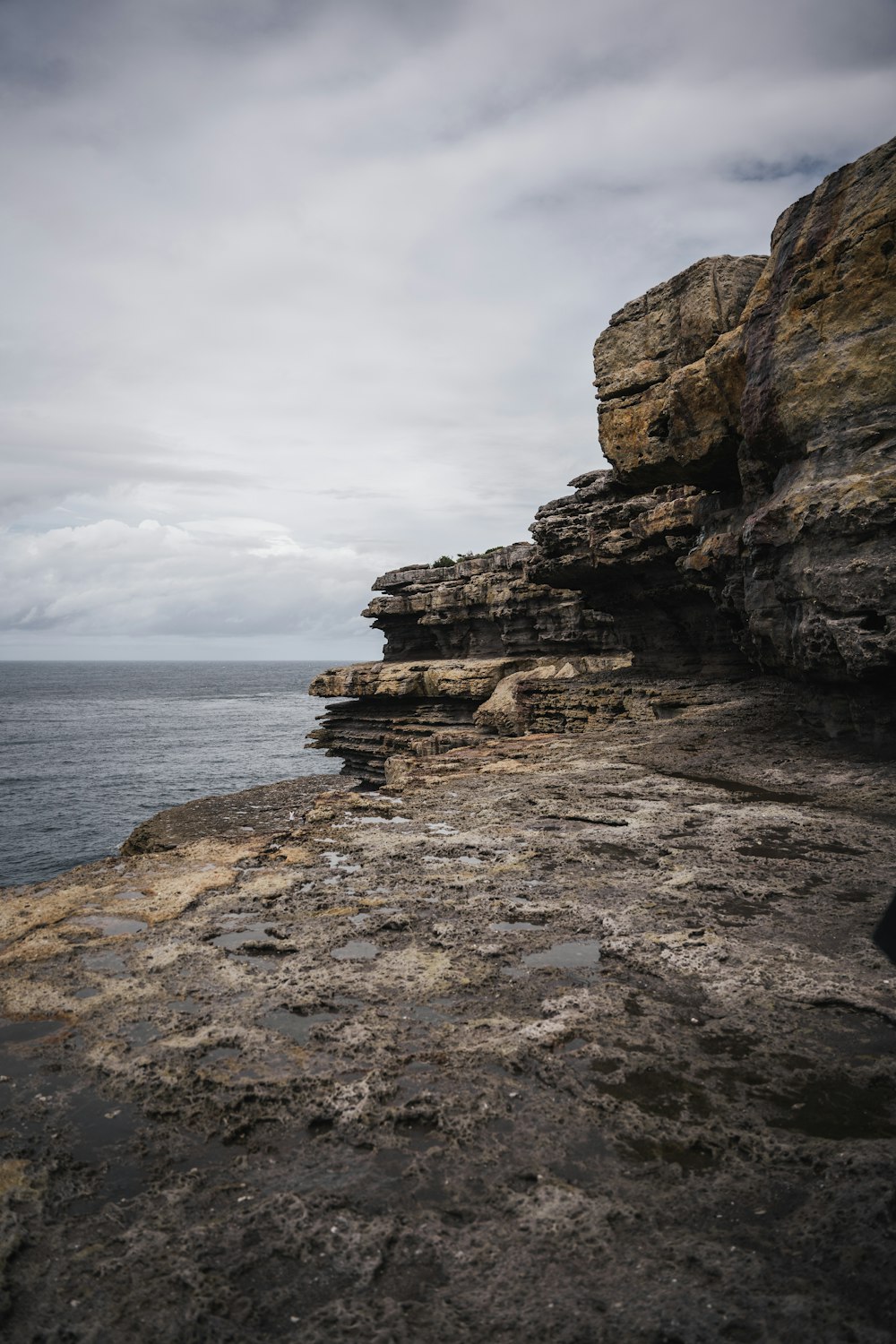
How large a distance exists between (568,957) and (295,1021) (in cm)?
212

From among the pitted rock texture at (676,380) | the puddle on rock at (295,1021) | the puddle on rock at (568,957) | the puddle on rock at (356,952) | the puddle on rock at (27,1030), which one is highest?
the pitted rock texture at (676,380)

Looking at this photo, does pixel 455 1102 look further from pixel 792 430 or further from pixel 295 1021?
pixel 792 430

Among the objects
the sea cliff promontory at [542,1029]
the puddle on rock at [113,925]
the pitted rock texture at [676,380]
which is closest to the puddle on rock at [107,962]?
the sea cliff promontory at [542,1029]

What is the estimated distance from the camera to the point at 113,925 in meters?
6.58

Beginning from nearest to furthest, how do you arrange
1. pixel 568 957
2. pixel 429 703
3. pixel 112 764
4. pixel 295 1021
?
1. pixel 295 1021
2. pixel 568 957
3. pixel 429 703
4. pixel 112 764

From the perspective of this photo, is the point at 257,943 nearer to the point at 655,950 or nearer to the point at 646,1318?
the point at 655,950

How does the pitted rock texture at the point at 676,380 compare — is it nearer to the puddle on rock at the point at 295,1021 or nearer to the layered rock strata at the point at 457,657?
the layered rock strata at the point at 457,657

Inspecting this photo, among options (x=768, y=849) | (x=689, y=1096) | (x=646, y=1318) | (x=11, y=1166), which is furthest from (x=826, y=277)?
(x=11, y=1166)

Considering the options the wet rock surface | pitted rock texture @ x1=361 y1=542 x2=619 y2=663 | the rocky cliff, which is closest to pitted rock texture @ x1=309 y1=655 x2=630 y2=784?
the rocky cliff

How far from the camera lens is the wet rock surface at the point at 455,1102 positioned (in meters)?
2.68

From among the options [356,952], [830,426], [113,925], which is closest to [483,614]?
[830,426]

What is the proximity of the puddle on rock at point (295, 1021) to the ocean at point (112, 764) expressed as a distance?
906 inches

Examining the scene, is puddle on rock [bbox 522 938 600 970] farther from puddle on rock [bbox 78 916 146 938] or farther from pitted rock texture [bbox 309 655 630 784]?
pitted rock texture [bbox 309 655 630 784]

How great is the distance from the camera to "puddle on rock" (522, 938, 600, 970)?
5.41m
